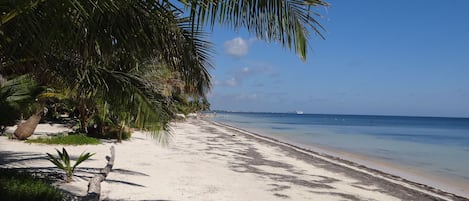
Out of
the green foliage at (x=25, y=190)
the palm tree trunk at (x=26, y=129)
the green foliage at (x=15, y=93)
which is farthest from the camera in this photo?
the palm tree trunk at (x=26, y=129)

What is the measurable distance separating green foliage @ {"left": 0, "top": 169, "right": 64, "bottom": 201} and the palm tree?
1.43m

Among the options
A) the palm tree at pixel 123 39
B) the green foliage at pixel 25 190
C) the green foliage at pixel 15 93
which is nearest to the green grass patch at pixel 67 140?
the green foliage at pixel 25 190

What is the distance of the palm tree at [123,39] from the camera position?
2.39 m

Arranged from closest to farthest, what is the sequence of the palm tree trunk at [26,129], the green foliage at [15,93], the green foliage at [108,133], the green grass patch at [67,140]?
the green foliage at [15,93] → the green grass patch at [67,140] → the palm tree trunk at [26,129] → the green foliage at [108,133]

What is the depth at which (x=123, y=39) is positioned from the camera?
324cm

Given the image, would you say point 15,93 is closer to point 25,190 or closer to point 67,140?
point 25,190

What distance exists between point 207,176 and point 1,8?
7.19m

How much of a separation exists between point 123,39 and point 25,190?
3.27m

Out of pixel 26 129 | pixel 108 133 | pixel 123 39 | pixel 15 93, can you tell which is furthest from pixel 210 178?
pixel 108 133

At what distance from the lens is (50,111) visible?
23469 millimetres

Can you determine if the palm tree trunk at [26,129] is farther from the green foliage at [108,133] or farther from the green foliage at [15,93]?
the green foliage at [15,93]

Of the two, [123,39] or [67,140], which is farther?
[67,140]

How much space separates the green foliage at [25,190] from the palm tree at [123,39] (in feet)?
4.71

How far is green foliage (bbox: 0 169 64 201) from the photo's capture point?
5043 mm
